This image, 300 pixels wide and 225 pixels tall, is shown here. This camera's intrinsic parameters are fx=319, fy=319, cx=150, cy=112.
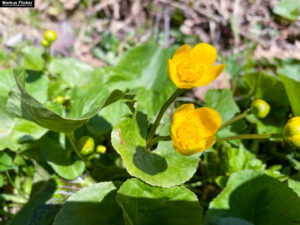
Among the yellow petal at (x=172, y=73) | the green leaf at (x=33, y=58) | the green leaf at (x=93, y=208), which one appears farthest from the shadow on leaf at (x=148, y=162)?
the green leaf at (x=33, y=58)

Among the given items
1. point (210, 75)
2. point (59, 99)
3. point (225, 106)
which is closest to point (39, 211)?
point (59, 99)

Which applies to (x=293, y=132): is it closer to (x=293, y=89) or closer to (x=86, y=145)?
(x=293, y=89)

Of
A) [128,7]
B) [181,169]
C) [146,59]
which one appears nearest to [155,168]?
[181,169]

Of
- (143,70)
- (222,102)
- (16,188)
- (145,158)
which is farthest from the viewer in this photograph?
(143,70)

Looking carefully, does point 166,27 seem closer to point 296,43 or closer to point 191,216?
point 296,43

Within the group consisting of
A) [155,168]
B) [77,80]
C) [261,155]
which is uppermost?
[77,80]

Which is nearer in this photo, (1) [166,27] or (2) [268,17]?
(1) [166,27]

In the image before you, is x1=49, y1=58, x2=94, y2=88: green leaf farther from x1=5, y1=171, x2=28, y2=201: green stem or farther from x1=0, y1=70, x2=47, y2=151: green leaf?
x1=5, y1=171, x2=28, y2=201: green stem

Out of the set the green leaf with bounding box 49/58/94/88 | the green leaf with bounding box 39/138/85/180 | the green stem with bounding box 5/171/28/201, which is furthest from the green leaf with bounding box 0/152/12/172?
the green leaf with bounding box 49/58/94/88
